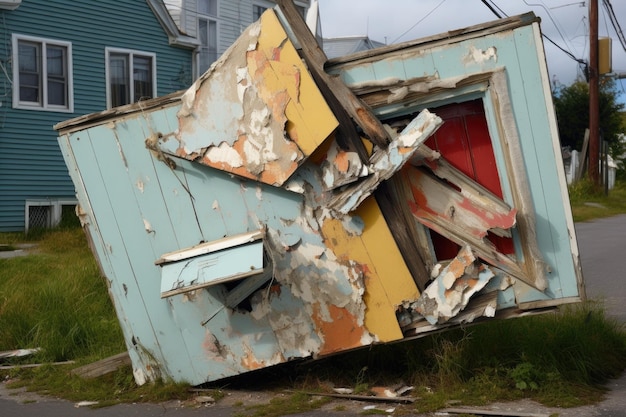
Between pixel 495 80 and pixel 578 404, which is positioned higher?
pixel 495 80

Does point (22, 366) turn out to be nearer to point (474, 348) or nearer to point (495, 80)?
point (474, 348)

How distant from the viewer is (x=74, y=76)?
1834 cm

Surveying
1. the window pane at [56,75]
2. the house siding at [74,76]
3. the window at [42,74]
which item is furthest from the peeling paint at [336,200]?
the window pane at [56,75]

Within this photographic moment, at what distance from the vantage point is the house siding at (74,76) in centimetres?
1692

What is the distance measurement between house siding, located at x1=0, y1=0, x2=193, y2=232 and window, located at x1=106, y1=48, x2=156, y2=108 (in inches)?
6.5

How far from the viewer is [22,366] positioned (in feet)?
A: 22.8

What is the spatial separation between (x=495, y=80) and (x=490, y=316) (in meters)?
A: 1.43

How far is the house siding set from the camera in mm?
16922

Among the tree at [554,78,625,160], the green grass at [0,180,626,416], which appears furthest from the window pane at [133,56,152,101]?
the tree at [554,78,625,160]

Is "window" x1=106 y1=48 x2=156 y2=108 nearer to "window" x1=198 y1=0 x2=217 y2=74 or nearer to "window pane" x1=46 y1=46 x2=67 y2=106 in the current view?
"window pane" x1=46 y1=46 x2=67 y2=106

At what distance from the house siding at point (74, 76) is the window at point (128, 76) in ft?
0.54

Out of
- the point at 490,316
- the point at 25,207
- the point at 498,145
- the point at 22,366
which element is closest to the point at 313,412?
the point at 490,316

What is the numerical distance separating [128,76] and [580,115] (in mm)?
27195

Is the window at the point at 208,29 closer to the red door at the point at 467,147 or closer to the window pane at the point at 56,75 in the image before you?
the window pane at the point at 56,75
